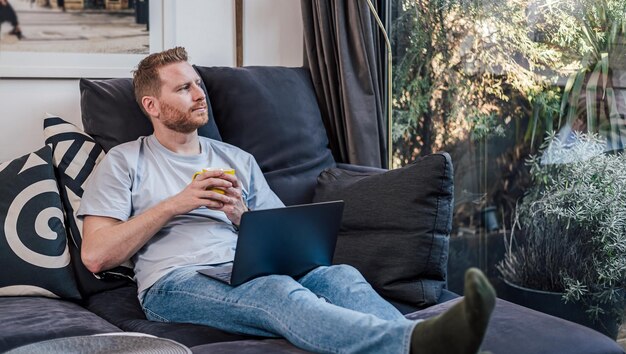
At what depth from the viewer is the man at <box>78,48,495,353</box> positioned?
1.66m

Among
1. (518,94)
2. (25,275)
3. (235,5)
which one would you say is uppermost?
(235,5)

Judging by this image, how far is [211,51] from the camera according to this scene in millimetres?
3244

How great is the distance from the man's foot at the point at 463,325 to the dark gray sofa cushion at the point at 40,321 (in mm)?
839

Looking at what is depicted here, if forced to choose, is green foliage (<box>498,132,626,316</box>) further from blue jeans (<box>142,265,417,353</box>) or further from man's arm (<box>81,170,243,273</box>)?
man's arm (<box>81,170,243,273</box>)

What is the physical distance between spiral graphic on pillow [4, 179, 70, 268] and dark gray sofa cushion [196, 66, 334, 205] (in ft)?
2.09

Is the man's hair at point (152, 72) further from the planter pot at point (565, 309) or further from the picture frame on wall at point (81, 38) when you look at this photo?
the planter pot at point (565, 309)

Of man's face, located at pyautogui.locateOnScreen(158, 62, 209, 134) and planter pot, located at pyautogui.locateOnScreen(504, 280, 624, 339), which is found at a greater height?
man's face, located at pyautogui.locateOnScreen(158, 62, 209, 134)

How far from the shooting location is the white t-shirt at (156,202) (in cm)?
229

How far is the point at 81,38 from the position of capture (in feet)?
9.66

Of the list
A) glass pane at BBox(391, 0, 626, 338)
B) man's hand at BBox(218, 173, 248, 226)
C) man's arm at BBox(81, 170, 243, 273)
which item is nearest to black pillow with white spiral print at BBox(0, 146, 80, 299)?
man's arm at BBox(81, 170, 243, 273)

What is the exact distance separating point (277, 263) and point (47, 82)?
4.35 ft

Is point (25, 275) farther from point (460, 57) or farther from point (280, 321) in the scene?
point (460, 57)

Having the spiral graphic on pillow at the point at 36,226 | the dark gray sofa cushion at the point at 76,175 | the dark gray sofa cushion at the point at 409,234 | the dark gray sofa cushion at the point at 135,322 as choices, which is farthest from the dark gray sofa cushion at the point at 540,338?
the spiral graphic on pillow at the point at 36,226

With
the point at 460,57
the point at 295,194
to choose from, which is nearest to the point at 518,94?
the point at 460,57
